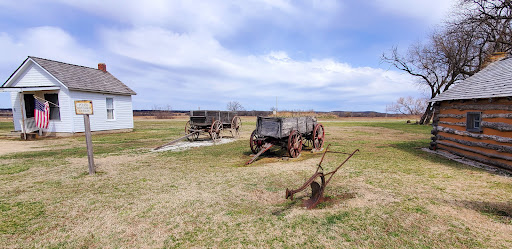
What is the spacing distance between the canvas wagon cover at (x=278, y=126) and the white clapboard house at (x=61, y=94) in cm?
1144

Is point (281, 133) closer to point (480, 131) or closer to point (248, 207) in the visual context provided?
point (248, 207)

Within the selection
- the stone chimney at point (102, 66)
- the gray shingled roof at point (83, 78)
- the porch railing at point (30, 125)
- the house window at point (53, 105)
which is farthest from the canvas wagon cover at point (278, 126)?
the stone chimney at point (102, 66)

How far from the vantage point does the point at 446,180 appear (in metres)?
5.53

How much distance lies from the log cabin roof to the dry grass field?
9401 mm

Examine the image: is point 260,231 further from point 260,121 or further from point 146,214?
point 260,121

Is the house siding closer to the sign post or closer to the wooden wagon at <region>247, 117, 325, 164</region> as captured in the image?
the sign post

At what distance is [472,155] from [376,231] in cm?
706

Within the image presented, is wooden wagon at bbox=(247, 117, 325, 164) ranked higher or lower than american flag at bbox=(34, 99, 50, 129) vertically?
lower

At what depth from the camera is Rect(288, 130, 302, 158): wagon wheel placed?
7762mm

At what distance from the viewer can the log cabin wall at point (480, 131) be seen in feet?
21.5

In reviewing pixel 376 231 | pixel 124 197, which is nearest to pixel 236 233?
pixel 376 231

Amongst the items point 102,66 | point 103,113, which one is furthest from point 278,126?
point 102,66

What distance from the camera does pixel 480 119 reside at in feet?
24.5

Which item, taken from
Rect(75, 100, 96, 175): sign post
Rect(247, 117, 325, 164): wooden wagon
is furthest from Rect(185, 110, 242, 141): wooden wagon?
Rect(75, 100, 96, 175): sign post
